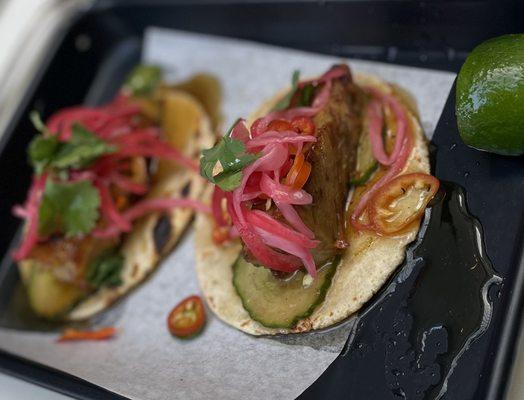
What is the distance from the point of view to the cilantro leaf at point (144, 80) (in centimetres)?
421

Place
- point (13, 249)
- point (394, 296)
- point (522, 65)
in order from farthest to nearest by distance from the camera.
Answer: point (13, 249), point (394, 296), point (522, 65)

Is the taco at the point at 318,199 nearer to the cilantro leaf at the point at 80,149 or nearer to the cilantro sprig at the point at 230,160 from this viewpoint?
the cilantro sprig at the point at 230,160

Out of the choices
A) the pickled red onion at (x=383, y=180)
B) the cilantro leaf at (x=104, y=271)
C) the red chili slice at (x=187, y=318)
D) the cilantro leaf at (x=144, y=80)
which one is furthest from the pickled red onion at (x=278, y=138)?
the cilantro leaf at (x=144, y=80)

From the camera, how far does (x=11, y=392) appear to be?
307cm

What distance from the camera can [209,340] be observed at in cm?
310

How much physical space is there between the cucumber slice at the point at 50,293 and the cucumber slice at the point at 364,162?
1690 mm

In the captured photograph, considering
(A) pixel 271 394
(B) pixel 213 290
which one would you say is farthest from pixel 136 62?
(A) pixel 271 394

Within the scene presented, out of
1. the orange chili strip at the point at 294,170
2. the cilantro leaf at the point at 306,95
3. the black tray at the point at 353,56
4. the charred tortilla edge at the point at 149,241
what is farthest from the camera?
the charred tortilla edge at the point at 149,241

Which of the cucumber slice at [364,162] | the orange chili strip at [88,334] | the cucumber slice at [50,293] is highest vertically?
the cucumber slice at [364,162]

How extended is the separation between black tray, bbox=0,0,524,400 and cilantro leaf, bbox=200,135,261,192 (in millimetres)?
838

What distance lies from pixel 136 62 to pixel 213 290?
6.69 feet

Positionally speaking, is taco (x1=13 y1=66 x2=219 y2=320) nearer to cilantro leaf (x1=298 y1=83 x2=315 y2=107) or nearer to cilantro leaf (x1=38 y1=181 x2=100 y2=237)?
cilantro leaf (x1=38 y1=181 x2=100 y2=237)

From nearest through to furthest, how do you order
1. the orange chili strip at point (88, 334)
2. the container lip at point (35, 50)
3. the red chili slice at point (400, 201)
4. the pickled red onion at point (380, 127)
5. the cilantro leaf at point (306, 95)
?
1. the red chili slice at point (400, 201)
2. the pickled red onion at point (380, 127)
3. the cilantro leaf at point (306, 95)
4. the orange chili strip at point (88, 334)
5. the container lip at point (35, 50)

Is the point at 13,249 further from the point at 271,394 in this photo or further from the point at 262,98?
the point at 271,394
